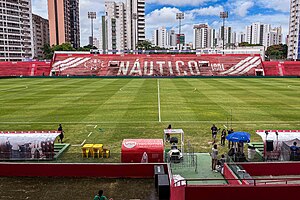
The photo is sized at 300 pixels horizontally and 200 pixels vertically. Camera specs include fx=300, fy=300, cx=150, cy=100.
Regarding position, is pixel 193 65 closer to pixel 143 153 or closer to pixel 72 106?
pixel 72 106

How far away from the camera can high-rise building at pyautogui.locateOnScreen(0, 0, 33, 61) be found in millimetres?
121688

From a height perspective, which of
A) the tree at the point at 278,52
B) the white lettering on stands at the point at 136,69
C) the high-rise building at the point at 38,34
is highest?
the high-rise building at the point at 38,34

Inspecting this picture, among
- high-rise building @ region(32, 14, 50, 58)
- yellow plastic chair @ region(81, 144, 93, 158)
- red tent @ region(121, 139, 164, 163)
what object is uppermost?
high-rise building @ region(32, 14, 50, 58)

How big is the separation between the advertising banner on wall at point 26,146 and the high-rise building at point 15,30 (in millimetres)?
118106

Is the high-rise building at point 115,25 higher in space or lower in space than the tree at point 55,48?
higher

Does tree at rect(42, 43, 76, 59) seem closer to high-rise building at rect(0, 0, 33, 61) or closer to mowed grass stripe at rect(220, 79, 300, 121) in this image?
high-rise building at rect(0, 0, 33, 61)

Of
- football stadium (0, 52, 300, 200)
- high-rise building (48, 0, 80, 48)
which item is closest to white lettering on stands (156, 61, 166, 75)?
football stadium (0, 52, 300, 200)

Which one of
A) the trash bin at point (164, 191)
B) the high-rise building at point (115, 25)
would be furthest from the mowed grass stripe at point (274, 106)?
the high-rise building at point (115, 25)

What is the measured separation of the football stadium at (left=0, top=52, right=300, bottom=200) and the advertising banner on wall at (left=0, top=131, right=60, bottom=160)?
0.18ft

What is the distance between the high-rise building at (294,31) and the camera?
124137mm

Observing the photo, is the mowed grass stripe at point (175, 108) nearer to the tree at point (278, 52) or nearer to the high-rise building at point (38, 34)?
the tree at point (278, 52)

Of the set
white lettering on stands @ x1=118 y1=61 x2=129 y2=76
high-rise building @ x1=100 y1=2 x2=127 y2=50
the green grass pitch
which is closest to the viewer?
the green grass pitch

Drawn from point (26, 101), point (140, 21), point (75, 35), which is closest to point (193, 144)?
point (26, 101)

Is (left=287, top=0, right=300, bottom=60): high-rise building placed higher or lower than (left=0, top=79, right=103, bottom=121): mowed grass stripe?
higher
